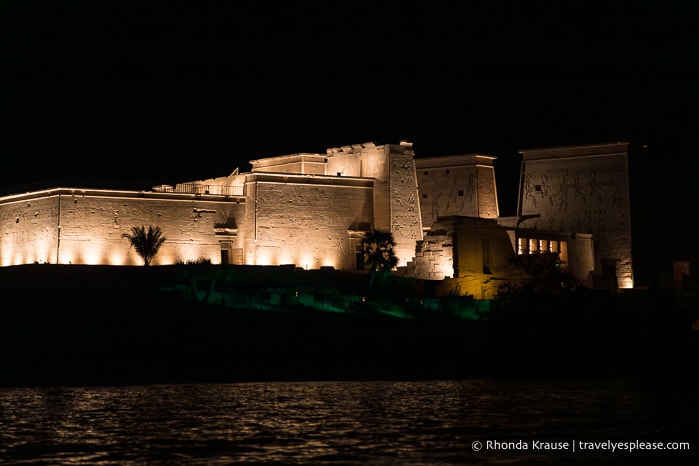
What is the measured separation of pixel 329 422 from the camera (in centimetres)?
2423

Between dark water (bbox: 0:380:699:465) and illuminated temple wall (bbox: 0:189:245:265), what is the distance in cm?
2193

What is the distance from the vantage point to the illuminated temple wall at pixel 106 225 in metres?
51.5

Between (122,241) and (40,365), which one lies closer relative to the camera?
(40,365)

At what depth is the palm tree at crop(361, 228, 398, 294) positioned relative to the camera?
54.5 m

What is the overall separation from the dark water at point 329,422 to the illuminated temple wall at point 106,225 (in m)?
21.9

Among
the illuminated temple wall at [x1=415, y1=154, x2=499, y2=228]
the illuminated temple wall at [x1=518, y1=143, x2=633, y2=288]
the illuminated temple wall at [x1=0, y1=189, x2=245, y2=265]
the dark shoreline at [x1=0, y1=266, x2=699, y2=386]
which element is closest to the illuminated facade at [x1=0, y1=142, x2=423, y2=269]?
the illuminated temple wall at [x1=0, y1=189, x2=245, y2=265]

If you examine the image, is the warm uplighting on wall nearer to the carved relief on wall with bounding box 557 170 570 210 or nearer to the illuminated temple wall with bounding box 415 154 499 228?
the carved relief on wall with bounding box 557 170 570 210

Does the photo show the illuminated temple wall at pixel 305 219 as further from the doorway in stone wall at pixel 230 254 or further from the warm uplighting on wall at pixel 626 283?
the warm uplighting on wall at pixel 626 283

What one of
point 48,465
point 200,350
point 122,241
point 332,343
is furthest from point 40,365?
point 122,241

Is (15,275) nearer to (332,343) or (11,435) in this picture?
(332,343)

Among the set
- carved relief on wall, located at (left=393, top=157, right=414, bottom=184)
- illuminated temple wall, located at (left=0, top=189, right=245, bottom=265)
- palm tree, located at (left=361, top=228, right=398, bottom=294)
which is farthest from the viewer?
carved relief on wall, located at (left=393, top=157, right=414, bottom=184)

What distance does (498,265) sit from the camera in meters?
52.5

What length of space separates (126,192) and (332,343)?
20164 millimetres

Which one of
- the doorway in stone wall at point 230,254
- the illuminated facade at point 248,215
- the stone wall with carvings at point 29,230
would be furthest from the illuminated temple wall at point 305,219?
the stone wall with carvings at point 29,230
